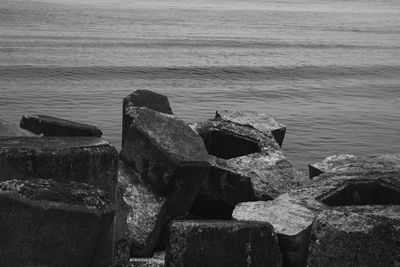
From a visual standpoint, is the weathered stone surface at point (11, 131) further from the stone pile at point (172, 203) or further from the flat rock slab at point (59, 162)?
the flat rock slab at point (59, 162)

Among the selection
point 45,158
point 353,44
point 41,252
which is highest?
point 45,158

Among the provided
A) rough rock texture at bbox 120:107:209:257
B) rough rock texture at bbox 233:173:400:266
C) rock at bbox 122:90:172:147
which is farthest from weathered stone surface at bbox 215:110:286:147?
rough rock texture at bbox 120:107:209:257

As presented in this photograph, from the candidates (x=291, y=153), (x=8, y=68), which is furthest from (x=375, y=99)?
(x=8, y=68)

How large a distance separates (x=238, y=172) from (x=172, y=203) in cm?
84

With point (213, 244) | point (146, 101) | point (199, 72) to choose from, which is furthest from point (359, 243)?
point (199, 72)

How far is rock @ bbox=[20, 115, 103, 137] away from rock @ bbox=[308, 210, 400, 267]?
8.05 feet

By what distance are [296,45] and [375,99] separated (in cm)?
1579

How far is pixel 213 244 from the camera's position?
3.85 metres

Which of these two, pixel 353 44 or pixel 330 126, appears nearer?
pixel 330 126

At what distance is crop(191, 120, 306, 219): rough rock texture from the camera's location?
18.8ft

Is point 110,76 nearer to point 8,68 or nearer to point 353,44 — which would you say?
point 8,68

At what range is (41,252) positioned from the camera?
3.48m

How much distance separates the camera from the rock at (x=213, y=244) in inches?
152

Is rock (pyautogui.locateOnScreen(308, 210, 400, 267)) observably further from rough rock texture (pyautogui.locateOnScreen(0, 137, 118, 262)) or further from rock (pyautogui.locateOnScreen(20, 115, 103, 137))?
rock (pyautogui.locateOnScreen(20, 115, 103, 137))
